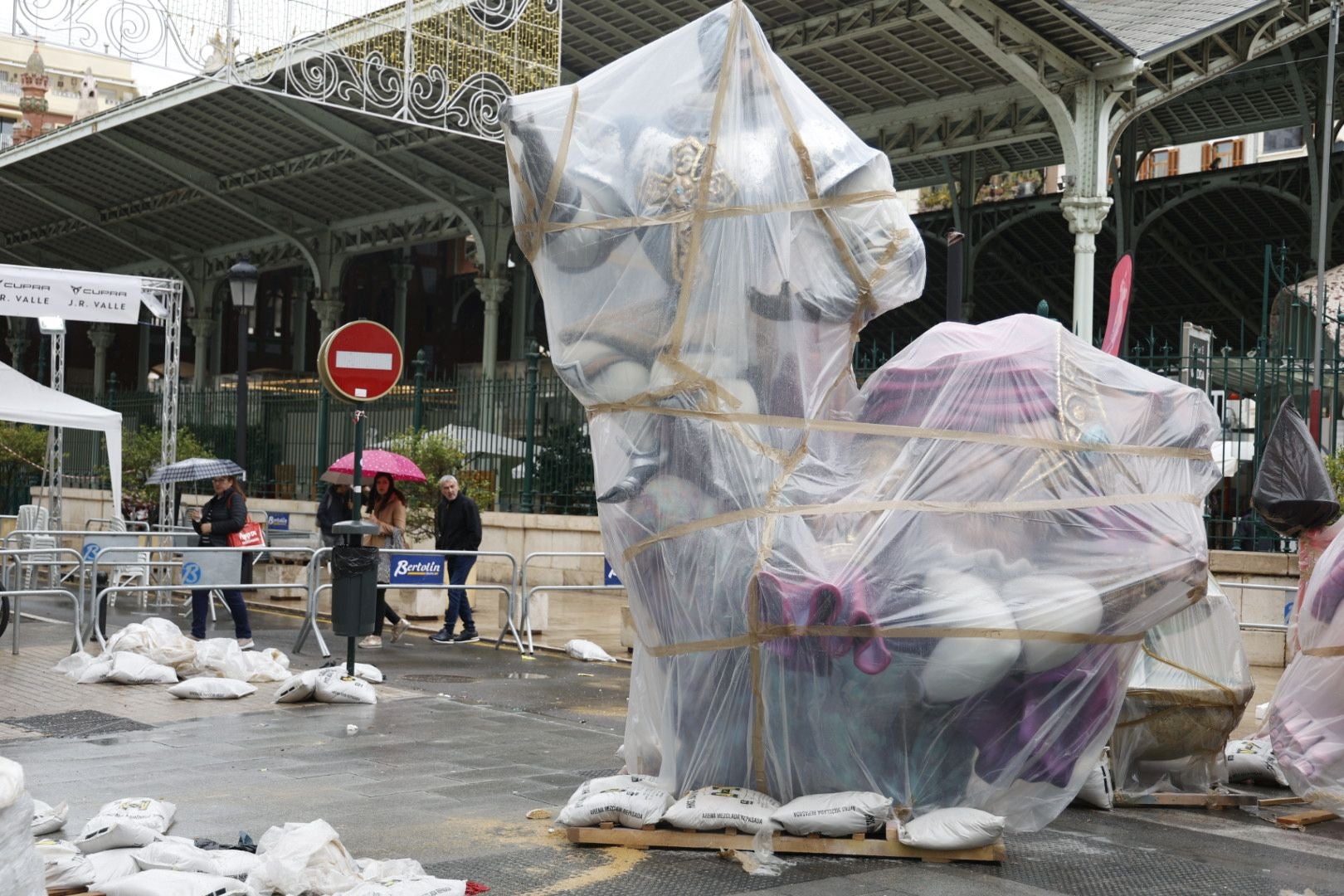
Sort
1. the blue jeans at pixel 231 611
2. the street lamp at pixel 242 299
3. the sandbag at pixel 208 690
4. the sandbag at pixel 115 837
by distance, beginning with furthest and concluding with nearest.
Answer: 1. the street lamp at pixel 242 299
2. the blue jeans at pixel 231 611
3. the sandbag at pixel 208 690
4. the sandbag at pixel 115 837

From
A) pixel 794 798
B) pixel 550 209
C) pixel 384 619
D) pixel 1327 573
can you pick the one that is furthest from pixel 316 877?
pixel 384 619

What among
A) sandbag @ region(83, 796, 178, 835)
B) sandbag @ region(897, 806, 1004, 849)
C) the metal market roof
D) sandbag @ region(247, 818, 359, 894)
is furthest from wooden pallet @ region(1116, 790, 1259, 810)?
the metal market roof

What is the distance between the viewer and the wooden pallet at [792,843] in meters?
5.75

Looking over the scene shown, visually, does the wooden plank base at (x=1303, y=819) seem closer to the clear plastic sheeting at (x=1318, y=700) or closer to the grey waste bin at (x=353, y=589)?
the clear plastic sheeting at (x=1318, y=700)

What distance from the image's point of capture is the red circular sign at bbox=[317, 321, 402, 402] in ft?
35.6

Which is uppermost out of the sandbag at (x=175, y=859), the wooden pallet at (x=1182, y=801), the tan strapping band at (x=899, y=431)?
the tan strapping band at (x=899, y=431)

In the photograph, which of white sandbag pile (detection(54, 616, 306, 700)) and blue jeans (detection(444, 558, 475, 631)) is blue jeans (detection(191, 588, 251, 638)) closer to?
white sandbag pile (detection(54, 616, 306, 700))

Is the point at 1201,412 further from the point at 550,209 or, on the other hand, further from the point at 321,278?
the point at 321,278

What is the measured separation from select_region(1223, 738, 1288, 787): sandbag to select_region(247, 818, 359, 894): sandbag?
4.76 metres

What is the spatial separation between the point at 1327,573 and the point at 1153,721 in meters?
1.07

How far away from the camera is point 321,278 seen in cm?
3341

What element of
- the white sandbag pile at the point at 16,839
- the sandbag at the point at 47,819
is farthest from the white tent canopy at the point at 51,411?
the white sandbag pile at the point at 16,839

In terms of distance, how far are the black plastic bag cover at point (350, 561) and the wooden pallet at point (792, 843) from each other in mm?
4945

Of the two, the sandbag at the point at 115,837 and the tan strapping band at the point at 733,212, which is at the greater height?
the tan strapping band at the point at 733,212
